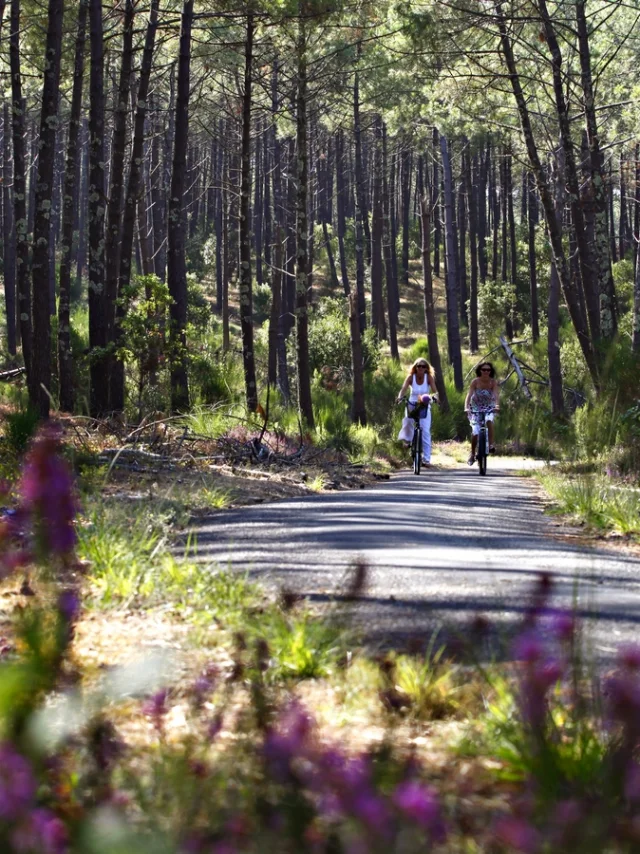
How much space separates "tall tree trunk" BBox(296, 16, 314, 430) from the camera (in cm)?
2247

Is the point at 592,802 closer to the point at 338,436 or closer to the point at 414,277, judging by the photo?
the point at 338,436

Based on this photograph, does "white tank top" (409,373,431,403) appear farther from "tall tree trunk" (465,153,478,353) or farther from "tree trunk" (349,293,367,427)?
"tall tree trunk" (465,153,478,353)

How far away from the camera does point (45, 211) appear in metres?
16.4

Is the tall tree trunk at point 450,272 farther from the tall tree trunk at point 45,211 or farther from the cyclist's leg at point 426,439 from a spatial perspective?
the tall tree trunk at point 45,211

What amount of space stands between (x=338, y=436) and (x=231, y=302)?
43378 mm

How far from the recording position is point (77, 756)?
2.60 metres

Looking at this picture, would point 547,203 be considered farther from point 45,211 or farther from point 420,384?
point 45,211

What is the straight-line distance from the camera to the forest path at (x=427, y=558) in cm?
449

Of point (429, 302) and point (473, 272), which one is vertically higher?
point (473, 272)

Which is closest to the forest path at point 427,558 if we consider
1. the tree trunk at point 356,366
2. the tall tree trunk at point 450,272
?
the tree trunk at point 356,366

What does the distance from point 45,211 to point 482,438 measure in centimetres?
751

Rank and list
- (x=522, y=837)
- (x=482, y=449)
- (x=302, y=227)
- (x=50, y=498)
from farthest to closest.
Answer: (x=302, y=227) < (x=482, y=449) < (x=50, y=498) < (x=522, y=837)

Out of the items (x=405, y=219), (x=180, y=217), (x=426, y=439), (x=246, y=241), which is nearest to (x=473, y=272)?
(x=405, y=219)

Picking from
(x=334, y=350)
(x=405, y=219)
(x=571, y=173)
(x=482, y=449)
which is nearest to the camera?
(x=482, y=449)
